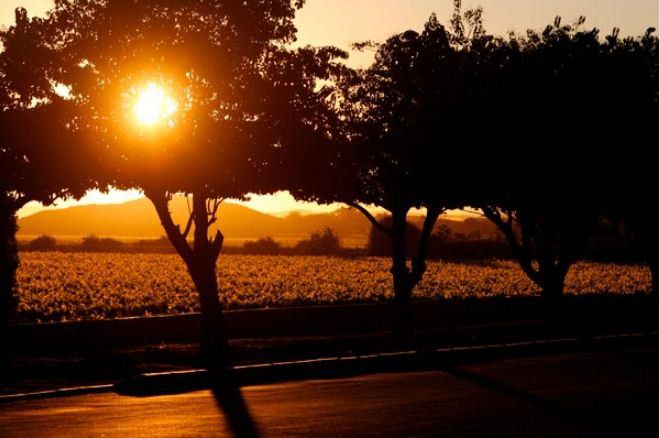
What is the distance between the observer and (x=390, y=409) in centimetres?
1506

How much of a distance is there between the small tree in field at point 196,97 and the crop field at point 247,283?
12.8m

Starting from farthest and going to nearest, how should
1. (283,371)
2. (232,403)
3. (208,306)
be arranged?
(208,306)
(283,371)
(232,403)

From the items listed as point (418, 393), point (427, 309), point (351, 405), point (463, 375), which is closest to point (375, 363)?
point (463, 375)

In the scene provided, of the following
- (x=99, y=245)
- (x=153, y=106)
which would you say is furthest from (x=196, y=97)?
(x=99, y=245)

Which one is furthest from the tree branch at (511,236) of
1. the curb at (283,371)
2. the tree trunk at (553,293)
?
the curb at (283,371)

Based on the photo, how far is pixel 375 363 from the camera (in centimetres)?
2220

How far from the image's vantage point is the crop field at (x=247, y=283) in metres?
41.5

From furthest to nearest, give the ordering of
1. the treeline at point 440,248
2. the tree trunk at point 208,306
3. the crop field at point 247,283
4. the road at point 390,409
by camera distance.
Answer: the treeline at point 440,248, the crop field at point 247,283, the tree trunk at point 208,306, the road at point 390,409

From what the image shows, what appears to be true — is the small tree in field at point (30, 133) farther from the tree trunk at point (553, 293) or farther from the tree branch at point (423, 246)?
the tree trunk at point (553, 293)

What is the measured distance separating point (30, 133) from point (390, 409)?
12850mm

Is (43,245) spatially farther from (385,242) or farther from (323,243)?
(385,242)

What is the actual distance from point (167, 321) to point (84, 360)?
287 inches

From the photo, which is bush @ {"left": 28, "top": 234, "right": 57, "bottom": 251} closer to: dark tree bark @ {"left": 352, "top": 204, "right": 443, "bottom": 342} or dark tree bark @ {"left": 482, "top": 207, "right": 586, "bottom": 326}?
dark tree bark @ {"left": 482, "top": 207, "right": 586, "bottom": 326}

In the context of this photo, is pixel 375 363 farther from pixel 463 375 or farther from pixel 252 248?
pixel 252 248
